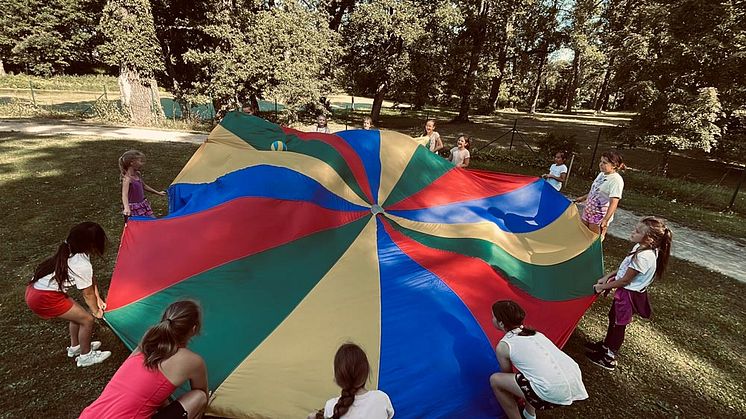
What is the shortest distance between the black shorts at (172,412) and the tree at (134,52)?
14579mm

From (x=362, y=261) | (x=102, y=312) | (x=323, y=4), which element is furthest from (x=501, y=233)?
(x=323, y=4)

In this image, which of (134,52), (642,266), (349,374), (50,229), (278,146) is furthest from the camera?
(134,52)

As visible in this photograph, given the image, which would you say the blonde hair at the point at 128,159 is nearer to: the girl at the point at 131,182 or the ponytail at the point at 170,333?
the girl at the point at 131,182

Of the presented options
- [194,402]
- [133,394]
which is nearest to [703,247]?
[194,402]

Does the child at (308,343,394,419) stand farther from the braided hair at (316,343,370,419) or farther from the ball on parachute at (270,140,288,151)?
the ball on parachute at (270,140,288,151)

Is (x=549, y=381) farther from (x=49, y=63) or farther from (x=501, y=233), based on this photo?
(x=49, y=63)

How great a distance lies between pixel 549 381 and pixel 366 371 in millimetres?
1138

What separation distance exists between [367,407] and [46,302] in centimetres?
247

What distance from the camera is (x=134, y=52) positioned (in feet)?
43.2

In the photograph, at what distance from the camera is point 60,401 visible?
2.74 m

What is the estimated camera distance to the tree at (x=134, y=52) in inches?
509

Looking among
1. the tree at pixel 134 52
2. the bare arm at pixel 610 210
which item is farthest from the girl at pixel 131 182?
the tree at pixel 134 52

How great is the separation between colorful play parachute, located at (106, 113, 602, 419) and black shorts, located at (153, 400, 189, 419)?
30 centimetres

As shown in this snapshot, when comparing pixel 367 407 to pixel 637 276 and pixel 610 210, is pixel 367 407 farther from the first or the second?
pixel 610 210
